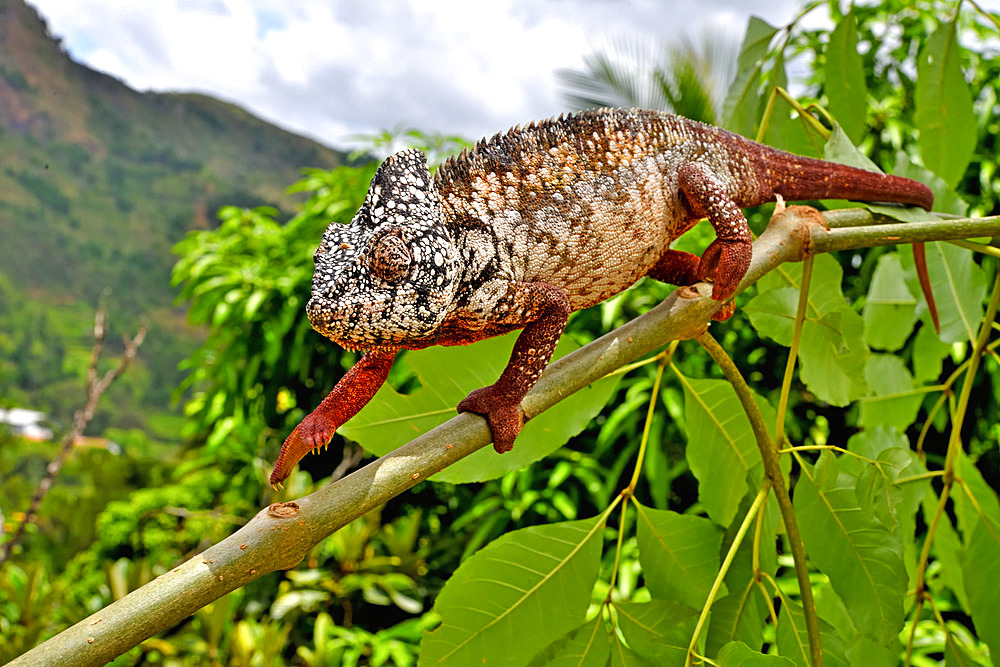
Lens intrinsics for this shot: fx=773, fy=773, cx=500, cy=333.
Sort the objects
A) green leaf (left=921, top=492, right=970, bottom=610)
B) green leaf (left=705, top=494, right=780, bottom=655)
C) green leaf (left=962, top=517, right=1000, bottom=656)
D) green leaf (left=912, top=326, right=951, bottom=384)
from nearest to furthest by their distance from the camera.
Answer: green leaf (left=705, top=494, right=780, bottom=655) → green leaf (left=962, top=517, right=1000, bottom=656) → green leaf (left=921, top=492, right=970, bottom=610) → green leaf (left=912, top=326, right=951, bottom=384)

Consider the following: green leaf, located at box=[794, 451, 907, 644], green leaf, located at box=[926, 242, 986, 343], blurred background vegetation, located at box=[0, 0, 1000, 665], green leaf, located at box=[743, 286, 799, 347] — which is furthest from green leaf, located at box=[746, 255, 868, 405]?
blurred background vegetation, located at box=[0, 0, 1000, 665]

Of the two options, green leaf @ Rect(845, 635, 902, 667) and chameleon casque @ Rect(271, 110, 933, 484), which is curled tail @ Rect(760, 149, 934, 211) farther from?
green leaf @ Rect(845, 635, 902, 667)

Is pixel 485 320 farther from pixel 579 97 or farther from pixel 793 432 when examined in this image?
pixel 579 97

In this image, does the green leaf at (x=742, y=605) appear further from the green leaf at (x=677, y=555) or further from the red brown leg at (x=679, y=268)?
the red brown leg at (x=679, y=268)

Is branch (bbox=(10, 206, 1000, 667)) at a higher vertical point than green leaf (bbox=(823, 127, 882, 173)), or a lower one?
lower

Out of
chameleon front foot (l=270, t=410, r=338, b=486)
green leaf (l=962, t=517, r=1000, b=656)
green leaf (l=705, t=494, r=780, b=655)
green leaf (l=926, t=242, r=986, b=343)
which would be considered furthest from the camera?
green leaf (l=926, t=242, r=986, b=343)

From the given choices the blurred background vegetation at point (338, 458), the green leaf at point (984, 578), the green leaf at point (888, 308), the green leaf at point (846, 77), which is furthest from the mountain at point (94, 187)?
the green leaf at point (984, 578)

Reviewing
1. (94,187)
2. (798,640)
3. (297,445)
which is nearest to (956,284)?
(798,640)

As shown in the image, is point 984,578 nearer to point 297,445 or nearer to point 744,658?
point 744,658
